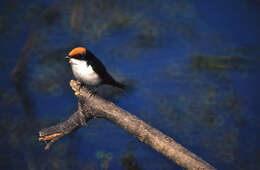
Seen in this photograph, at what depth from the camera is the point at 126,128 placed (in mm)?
1695

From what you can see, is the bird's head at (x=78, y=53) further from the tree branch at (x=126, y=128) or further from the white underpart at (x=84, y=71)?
the tree branch at (x=126, y=128)

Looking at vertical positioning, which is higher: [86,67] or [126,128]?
[86,67]

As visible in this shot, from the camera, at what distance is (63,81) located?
119 inches

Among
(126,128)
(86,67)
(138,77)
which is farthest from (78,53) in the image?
(138,77)

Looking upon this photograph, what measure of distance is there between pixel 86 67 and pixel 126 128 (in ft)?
1.28

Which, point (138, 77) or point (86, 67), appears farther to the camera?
point (138, 77)

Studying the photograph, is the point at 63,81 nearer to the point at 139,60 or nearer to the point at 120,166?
the point at 139,60

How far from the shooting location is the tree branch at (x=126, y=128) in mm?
1556

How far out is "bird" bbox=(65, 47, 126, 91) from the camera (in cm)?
177

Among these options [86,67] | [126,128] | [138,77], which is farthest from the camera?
[138,77]

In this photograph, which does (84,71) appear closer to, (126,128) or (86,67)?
(86,67)

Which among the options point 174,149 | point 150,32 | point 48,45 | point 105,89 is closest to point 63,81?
point 105,89

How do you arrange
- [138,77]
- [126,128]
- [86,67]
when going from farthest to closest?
1. [138,77]
2. [86,67]
3. [126,128]

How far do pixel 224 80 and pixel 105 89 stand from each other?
1073mm
